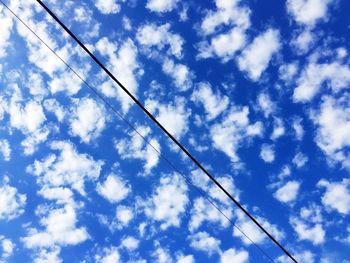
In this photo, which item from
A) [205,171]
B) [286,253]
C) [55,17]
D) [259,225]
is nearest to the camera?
[55,17]

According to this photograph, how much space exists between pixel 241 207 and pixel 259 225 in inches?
20.8

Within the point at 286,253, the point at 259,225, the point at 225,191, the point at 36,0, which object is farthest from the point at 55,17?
the point at 286,253

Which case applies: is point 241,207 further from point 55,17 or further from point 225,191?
point 55,17

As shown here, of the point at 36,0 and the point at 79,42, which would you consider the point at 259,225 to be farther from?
the point at 36,0

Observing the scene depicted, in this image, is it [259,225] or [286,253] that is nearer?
[259,225]

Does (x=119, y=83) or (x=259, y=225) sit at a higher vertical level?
(x=119, y=83)

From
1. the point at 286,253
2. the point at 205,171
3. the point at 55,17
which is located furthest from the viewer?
the point at 286,253

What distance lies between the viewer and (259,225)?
22.0 ft

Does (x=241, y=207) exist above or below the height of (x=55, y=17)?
below

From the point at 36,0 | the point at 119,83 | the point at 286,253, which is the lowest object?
the point at 286,253

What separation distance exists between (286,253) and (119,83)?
15.9ft

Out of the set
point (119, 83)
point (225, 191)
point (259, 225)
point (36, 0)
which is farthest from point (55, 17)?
point (259, 225)

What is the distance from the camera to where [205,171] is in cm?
628

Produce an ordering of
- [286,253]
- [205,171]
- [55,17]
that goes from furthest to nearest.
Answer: [286,253] → [205,171] → [55,17]
